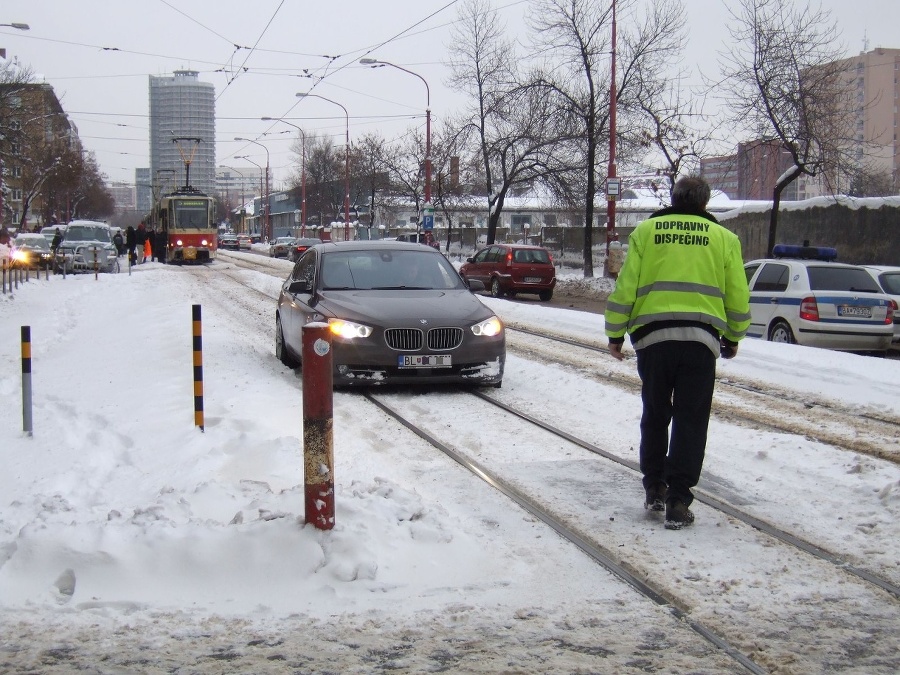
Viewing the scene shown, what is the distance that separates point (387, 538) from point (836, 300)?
1106 centimetres

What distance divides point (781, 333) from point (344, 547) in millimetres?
11675

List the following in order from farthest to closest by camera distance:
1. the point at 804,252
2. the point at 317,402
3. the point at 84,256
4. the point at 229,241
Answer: the point at 229,241, the point at 84,256, the point at 804,252, the point at 317,402

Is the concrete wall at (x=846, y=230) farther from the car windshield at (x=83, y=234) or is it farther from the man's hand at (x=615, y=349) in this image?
the car windshield at (x=83, y=234)

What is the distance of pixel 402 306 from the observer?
9523mm

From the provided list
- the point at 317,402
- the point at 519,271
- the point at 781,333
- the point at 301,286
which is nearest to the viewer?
the point at 317,402

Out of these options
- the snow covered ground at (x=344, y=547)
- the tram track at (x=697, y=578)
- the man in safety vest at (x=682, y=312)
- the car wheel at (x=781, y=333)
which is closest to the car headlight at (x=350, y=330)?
the snow covered ground at (x=344, y=547)

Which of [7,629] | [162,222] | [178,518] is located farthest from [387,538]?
[162,222]

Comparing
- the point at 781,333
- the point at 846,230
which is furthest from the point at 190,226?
the point at 781,333

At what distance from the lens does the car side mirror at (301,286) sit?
410 inches

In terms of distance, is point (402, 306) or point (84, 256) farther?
point (84, 256)

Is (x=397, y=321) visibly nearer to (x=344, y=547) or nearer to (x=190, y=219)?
(x=344, y=547)

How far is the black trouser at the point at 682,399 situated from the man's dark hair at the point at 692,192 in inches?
29.6

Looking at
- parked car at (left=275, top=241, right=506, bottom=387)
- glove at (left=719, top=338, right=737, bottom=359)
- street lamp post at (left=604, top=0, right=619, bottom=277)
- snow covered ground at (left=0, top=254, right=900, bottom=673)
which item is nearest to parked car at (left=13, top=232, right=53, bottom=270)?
street lamp post at (left=604, top=0, right=619, bottom=277)

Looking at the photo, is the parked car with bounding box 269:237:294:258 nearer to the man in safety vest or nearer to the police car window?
the police car window
